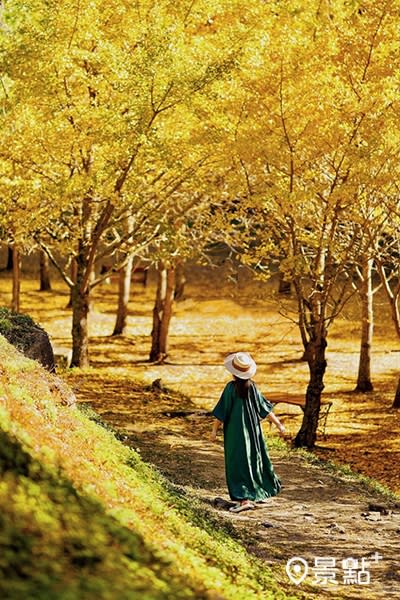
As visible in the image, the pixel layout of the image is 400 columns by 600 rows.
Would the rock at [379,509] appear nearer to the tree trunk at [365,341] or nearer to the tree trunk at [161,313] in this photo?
the tree trunk at [365,341]

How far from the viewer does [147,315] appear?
30.4 metres

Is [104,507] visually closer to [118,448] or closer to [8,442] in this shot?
[8,442]

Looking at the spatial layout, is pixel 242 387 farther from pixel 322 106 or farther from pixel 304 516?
pixel 322 106

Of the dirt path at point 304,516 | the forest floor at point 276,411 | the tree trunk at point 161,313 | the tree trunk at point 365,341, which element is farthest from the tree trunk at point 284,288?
the dirt path at point 304,516

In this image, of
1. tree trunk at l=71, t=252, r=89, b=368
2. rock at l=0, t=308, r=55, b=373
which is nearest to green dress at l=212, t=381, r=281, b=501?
rock at l=0, t=308, r=55, b=373

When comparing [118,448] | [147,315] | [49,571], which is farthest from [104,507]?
[147,315]

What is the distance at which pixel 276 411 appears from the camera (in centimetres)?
1969

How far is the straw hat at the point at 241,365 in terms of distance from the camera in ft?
31.1

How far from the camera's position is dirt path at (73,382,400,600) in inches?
305

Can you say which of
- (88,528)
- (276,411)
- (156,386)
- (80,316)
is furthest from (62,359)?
(88,528)

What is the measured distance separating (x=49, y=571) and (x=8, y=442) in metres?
1.45

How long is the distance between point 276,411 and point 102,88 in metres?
8.06

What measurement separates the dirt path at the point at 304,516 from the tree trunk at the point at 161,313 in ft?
28.9

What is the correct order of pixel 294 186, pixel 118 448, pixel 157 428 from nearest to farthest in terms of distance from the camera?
pixel 118 448
pixel 294 186
pixel 157 428
